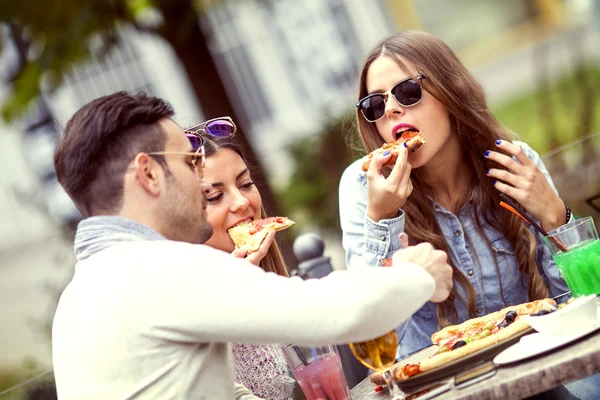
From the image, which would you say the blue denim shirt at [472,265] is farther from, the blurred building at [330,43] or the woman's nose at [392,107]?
the blurred building at [330,43]

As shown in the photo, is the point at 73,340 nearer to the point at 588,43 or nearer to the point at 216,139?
the point at 216,139

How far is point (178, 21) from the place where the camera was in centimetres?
728

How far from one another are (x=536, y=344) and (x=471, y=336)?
392mm

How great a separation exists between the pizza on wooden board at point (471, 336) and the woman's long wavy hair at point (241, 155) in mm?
928

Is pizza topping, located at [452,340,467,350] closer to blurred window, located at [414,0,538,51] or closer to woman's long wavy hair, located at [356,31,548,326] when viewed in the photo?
woman's long wavy hair, located at [356,31,548,326]

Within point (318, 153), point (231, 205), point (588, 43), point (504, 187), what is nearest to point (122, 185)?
point (231, 205)

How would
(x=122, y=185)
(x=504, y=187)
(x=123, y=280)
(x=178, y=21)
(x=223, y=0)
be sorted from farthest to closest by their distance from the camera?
(x=223, y=0) → (x=178, y=21) → (x=504, y=187) → (x=122, y=185) → (x=123, y=280)

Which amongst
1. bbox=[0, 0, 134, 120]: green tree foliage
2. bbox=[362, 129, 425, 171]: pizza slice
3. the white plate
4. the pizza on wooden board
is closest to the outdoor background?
bbox=[0, 0, 134, 120]: green tree foliage

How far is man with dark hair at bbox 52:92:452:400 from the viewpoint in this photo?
6.57 feet

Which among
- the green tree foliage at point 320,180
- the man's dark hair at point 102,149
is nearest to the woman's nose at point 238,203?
the man's dark hair at point 102,149

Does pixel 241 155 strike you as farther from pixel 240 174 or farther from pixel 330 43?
pixel 330 43

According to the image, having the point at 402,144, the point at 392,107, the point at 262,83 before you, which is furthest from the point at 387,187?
the point at 262,83

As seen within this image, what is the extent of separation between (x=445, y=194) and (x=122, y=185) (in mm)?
1799

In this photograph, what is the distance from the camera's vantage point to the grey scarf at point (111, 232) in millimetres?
2215
